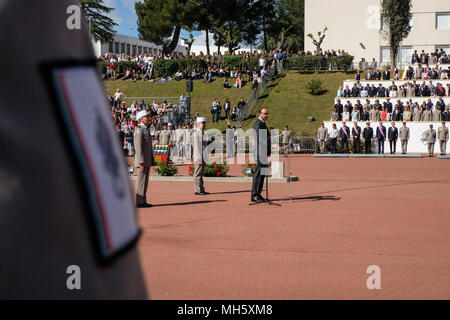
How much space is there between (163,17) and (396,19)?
27961 mm

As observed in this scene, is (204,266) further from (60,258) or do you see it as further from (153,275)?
(60,258)

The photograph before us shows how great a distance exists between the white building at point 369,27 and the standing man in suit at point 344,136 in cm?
1940

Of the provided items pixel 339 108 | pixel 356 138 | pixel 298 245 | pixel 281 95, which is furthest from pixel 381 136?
pixel 298 245

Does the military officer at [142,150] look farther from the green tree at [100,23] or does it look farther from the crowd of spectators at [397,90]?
the green tree at [100,23]

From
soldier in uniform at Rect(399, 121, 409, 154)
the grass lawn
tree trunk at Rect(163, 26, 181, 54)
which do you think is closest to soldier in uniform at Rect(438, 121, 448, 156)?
soldier in uniform at Rect(399, 121, 409, 154)

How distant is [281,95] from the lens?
44375mm

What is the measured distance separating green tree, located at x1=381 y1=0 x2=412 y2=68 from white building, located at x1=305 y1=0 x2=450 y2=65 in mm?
1984

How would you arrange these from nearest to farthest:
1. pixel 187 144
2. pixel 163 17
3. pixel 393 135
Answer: pixel 187 144 < pixel 393 135 < pixel 163 17

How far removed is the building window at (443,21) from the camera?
173 ft

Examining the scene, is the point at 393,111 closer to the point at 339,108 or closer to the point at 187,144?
the point at 339,108

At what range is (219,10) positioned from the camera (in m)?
65.2

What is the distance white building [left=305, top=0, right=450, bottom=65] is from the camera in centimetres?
5288

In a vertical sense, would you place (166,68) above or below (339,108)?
above

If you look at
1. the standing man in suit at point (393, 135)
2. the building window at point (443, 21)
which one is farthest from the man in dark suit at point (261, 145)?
the building window at point (443, 21)
